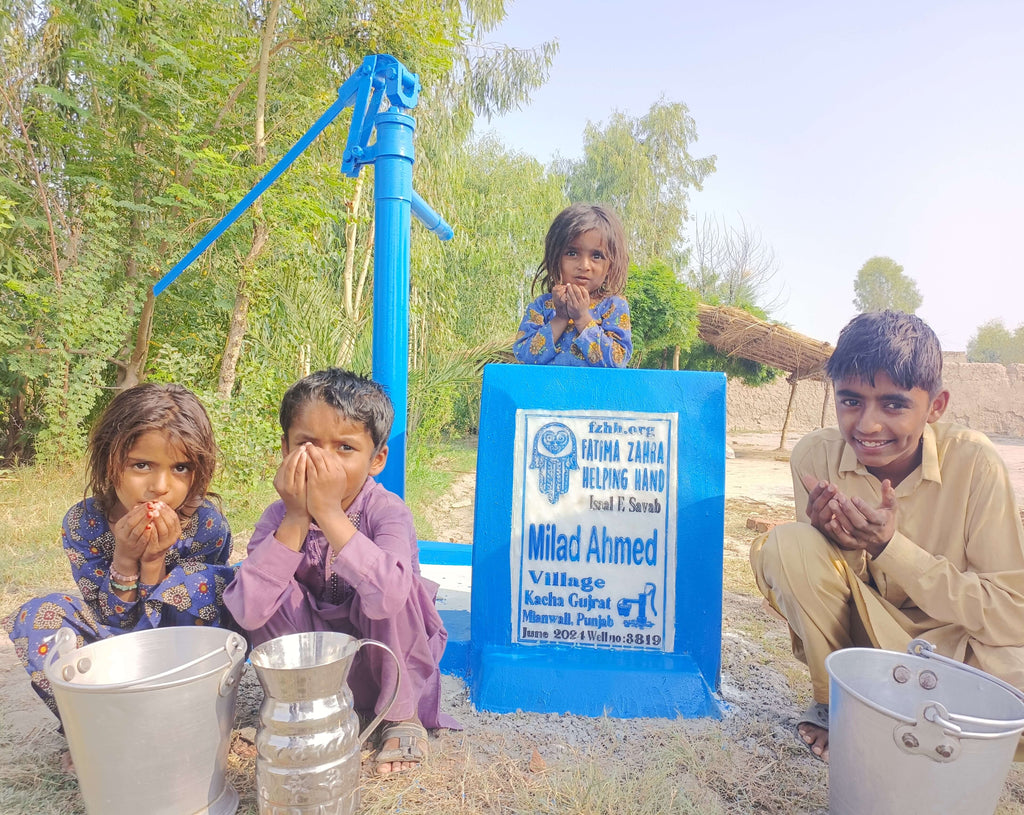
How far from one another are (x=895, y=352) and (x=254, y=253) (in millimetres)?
4409

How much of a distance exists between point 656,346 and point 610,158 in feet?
42.6

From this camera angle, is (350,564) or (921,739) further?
(350,564)

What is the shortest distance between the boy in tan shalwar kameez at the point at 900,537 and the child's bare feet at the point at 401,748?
1037 millimetres

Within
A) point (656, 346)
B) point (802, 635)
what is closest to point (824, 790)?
point (802, 635)

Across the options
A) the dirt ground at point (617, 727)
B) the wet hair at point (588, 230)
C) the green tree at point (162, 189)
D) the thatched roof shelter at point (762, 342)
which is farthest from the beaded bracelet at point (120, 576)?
the thatched roof shelter at point (762, 342)

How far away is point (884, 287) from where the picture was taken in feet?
181

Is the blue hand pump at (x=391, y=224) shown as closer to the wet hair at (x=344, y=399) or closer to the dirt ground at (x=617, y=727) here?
the wet hair at (x=344, y=399)

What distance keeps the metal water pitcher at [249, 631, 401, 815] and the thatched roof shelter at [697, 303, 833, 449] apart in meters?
12.3

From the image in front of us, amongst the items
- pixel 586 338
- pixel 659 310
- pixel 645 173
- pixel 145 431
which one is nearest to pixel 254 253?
pixel 586 338

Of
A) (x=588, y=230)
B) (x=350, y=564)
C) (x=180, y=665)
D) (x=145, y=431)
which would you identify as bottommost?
(x=180, y=665)

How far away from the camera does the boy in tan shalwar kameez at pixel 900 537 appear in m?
1.62

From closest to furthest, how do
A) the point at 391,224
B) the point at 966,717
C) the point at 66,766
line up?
the point at 966,717 → the point at 66,766 → the point at 391,224

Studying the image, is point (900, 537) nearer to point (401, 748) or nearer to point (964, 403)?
point (401, 748)

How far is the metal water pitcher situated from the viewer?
123cm
